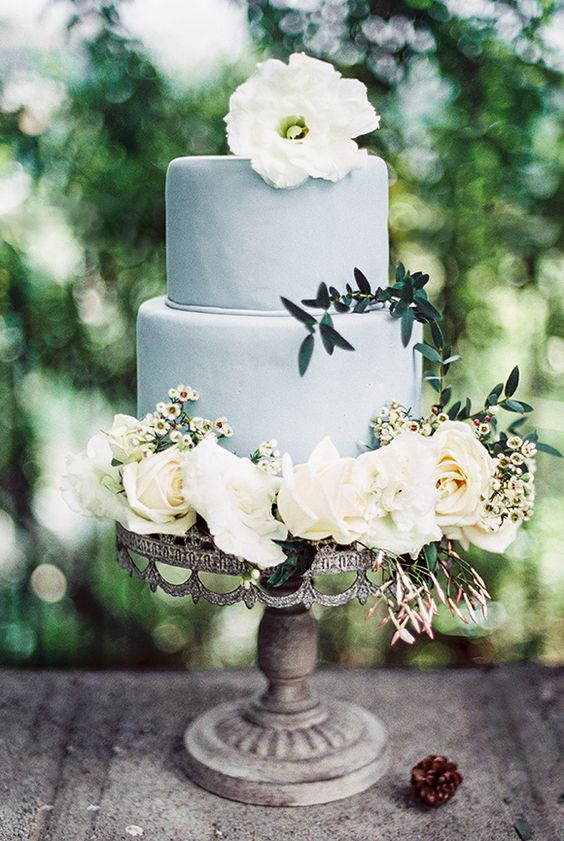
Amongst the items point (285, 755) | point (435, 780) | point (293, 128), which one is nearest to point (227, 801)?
point (285, 755)

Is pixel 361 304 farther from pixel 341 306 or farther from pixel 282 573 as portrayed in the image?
pixel 282 573

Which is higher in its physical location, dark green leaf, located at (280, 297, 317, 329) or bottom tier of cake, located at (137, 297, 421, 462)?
dark green leaf, located at (280, 297, 317, 329)

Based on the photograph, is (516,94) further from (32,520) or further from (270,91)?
(32,520)

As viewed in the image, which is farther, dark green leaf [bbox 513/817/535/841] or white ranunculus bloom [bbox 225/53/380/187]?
dark green leaf [bbox 513/817/535/841]

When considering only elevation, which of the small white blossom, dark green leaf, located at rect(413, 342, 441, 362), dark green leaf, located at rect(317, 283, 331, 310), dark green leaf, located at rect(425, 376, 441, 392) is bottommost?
the small white blossom

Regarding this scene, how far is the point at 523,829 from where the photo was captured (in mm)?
1710

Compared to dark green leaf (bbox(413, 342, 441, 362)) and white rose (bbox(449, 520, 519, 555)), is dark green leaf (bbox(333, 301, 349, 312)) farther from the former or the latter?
white rose (bbox(449, 520, 519, 555))

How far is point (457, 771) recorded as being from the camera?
1875 millimetres

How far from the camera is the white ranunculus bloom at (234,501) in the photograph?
144cm

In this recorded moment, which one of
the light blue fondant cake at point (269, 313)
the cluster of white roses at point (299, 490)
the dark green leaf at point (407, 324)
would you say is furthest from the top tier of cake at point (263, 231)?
the cluster of white roses at point (299, 490)

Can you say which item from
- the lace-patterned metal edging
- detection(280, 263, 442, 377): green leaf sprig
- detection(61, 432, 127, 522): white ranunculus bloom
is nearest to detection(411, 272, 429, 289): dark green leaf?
detection(280, 263, 442, 377): green leaf sprig

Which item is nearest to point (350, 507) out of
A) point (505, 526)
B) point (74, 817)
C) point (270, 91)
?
point (505, 526)

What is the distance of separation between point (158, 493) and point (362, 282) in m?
0.46

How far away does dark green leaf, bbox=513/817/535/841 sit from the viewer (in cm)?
169
